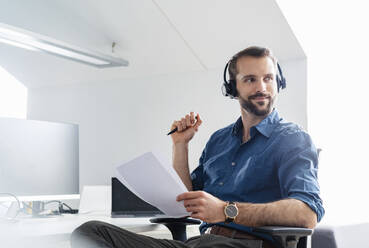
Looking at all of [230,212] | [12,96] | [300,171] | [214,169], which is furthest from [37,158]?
[12,96]

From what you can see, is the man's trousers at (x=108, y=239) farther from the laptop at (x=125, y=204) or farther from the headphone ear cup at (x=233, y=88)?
the laptop at (x=125, y=204)

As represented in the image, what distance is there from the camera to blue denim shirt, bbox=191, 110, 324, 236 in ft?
A: 5.24

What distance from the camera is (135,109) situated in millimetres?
3771

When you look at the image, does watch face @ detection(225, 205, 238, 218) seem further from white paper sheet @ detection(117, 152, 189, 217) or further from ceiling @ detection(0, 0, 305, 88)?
ceiling @ detection(0, 0, 305, 88)

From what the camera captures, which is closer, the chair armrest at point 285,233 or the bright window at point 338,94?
the chair armrest at point 285,233

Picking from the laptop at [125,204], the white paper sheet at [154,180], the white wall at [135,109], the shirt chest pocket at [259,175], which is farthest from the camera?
the white wall at [135,109]

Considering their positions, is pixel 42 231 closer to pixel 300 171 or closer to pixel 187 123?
pixel 187 123

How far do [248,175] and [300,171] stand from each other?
0.20 metres

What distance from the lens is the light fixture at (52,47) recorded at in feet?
9.20

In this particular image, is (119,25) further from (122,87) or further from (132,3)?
(122,87)

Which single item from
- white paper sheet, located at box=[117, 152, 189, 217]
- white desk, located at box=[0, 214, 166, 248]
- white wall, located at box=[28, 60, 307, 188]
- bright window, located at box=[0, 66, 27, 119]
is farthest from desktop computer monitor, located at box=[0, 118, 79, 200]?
bright window, located at box=[0, 66, 27, 119]

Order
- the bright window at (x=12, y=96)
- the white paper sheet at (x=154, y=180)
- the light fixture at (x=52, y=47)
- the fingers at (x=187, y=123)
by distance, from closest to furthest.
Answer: the white paper sheet at (x=154, y=180) < the fingers at (x=187, y=123) < the light fixture at (x=52, y=47) < the bright window at (x=12, y=96)

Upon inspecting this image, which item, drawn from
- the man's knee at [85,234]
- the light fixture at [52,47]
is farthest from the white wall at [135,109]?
the man's knee at [85,234]

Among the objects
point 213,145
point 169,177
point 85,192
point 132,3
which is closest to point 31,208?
point 85,192
